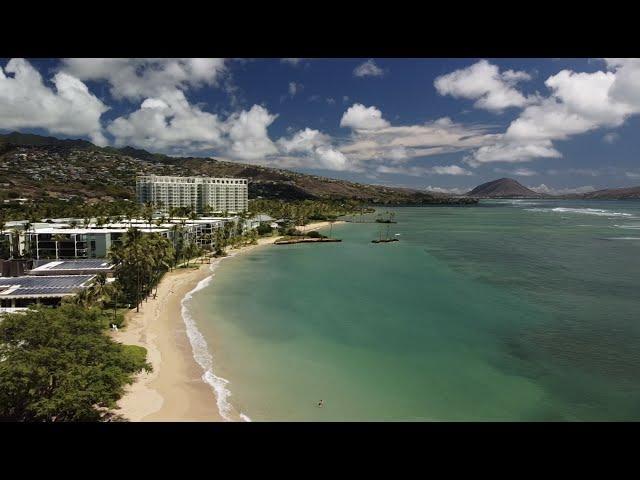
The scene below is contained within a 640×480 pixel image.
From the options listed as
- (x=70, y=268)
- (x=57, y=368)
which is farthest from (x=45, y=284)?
(x=57, y=368)

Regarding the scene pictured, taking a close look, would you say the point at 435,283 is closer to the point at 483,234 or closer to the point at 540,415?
the point at 540,415

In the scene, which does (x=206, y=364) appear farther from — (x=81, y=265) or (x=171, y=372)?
(x=81, y=265)


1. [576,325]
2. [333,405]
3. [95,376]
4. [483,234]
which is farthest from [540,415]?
[483,234]

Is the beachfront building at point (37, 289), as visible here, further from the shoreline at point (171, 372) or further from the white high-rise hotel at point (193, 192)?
the white high-rise hotel at point (193, 192)

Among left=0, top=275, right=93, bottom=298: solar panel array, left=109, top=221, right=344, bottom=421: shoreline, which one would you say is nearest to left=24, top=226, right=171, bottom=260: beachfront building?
left=0, top=275, right=93, bottom=298: solar panel array

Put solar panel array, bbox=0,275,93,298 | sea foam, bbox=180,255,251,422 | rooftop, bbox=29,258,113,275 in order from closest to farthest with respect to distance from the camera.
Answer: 1. sea foam, bbox=180,255,251,422
2. solar panel array, bbox=0,275,93,298
3. rooftop, bbox=29,258,113,275

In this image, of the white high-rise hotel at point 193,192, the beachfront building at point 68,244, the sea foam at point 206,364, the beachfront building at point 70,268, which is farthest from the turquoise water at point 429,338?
the white high-rise hotel at point 193,192

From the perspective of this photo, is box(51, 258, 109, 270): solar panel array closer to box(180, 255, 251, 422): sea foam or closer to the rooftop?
the rooftop
